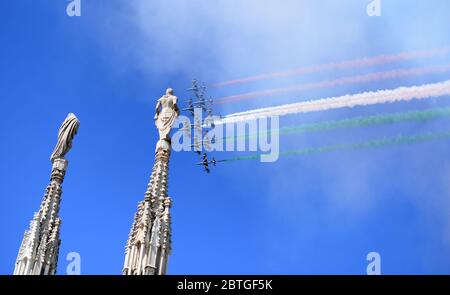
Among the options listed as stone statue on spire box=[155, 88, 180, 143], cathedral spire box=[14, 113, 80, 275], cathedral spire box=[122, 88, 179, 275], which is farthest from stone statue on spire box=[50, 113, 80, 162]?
cathedral spire box=[122, 88, 179, 275]

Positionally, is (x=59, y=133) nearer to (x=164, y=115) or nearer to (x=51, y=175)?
(x=51, y=175)

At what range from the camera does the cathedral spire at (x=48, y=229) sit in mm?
61653

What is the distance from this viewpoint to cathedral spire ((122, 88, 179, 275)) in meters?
57.2

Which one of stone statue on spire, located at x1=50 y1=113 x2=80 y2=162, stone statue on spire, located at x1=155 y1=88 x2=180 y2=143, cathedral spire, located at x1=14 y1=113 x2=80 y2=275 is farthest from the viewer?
stone statue on spire, located at x1=50 y1=113 x2=80 y2=162

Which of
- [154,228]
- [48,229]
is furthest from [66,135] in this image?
[154,228]

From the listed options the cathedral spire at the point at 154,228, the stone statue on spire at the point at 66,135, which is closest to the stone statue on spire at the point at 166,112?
the cathedral spire at the point at 154,228

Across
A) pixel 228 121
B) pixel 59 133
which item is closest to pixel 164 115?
pixel 228 121

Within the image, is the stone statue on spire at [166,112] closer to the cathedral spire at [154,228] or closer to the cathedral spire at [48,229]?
the cathedral spire at [154,228]

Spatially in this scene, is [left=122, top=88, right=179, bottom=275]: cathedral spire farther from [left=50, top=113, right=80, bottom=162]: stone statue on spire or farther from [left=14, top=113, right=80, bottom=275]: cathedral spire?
[left=50, top=113, right=80, bottom=162]: stone statue on spire

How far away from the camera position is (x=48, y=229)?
6438cm

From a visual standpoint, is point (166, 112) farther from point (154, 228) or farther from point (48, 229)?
point (48, 229)

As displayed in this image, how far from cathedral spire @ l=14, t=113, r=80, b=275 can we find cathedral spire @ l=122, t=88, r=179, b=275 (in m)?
7.85

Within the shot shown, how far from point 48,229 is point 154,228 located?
10276mm
